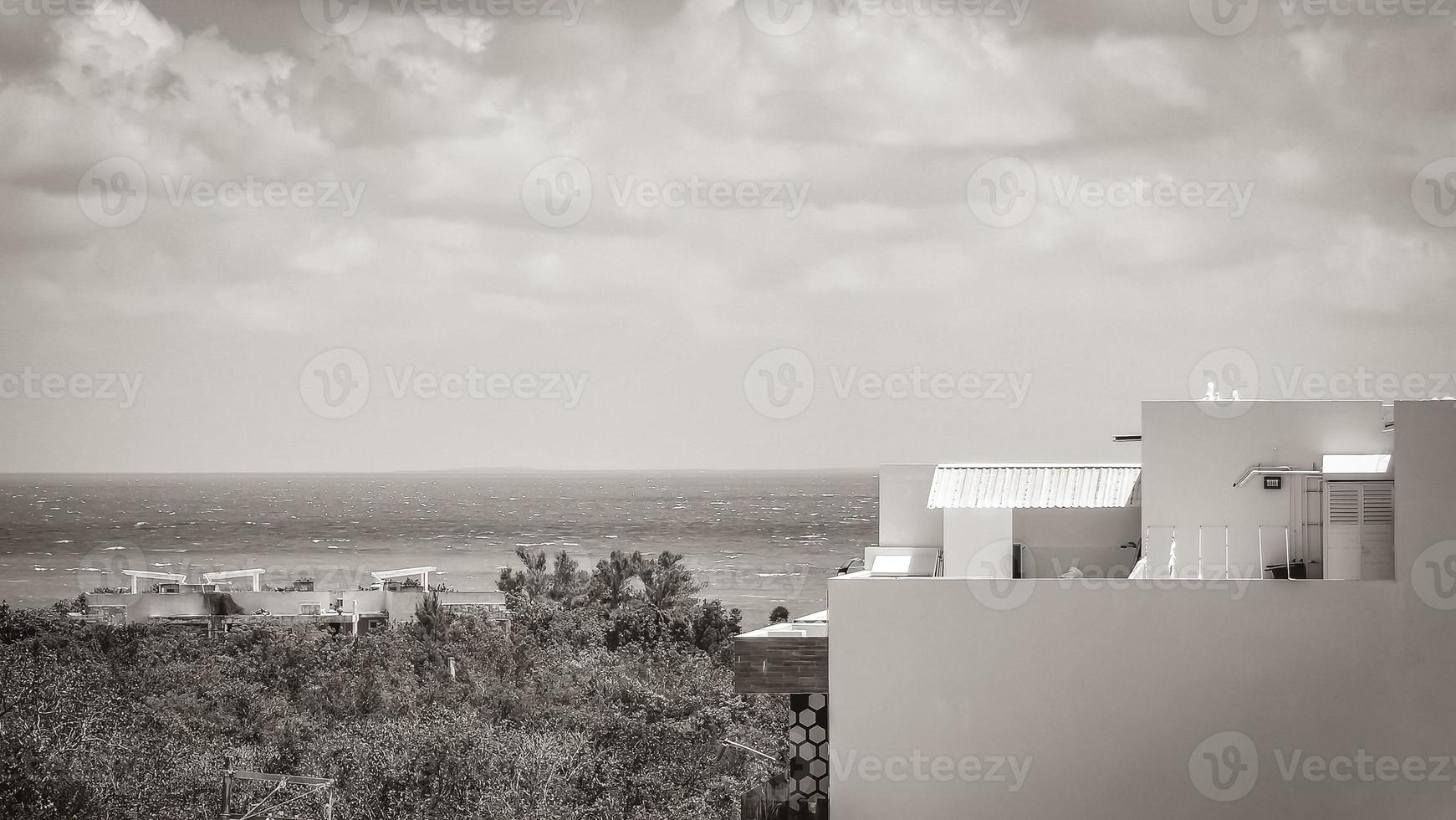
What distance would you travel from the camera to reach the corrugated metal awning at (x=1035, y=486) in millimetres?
13367

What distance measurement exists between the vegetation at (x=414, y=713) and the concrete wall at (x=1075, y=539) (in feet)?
20.6

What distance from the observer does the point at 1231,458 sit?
452 inches

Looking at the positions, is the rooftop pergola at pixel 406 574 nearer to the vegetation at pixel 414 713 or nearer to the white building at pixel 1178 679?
the vegetation at pixel 414 713

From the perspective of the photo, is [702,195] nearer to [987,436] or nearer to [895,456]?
[895,456]

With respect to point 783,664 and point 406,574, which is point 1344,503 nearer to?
point 783,664

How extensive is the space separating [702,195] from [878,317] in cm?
1435

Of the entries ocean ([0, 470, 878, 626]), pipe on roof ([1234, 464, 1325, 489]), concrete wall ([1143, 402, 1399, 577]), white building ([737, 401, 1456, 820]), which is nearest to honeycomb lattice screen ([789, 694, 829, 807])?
white building ([737, 401, 1456, 820])

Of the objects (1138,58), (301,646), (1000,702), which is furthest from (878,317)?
(1000,702)

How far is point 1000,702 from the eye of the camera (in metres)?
10.3

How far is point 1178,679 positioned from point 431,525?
79.0m

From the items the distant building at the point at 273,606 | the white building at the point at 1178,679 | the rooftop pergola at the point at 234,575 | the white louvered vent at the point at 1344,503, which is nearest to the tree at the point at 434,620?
the distant building at the point at 273,606

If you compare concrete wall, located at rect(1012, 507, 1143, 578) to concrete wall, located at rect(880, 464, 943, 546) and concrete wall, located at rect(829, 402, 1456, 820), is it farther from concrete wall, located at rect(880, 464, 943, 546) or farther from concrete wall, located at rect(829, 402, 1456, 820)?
concrete wall, located at rect(829, 402, 1456, 820)

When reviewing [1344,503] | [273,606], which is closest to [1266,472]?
[1344,503]

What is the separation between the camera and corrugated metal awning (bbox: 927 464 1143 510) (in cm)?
1337
